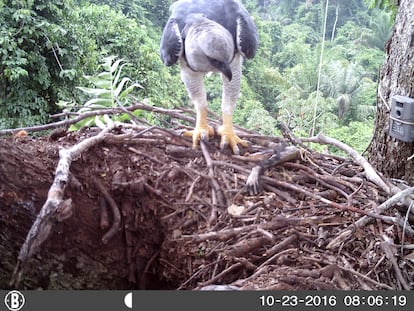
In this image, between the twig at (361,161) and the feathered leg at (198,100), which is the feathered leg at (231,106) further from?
the twig at (361,161)

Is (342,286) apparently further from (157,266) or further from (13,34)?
(13,34)

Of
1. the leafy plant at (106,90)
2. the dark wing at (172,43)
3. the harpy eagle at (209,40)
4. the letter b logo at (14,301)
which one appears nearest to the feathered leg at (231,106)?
the harpy eagle at (209,40)

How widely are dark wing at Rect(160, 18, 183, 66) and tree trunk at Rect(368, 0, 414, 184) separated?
53 centimetres

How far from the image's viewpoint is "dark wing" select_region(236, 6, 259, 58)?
0.96 metres

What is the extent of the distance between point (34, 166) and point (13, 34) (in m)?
0.36

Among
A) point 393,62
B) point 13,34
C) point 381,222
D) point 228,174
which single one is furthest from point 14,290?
point 393,62

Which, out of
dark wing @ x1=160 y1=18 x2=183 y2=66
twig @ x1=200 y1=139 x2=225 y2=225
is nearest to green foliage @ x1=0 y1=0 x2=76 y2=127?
dark wing @ x1=160 y1=18 x2=183 y2=66

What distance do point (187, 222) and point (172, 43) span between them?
0.39 meters

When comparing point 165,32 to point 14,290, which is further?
point 165,32

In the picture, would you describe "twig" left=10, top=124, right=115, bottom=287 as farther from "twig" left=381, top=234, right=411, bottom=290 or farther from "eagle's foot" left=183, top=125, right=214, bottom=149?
"twig" left=381, top=234, right=411, bottom=290

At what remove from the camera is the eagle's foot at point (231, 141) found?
105 cm

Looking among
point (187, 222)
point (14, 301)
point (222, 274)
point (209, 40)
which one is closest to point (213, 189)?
point (187, 222)

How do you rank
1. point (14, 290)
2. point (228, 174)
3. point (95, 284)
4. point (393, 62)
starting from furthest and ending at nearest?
point (393, 62), point (228, 174), point (95, 284), point (14, 290)

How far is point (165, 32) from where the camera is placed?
3.29ft
